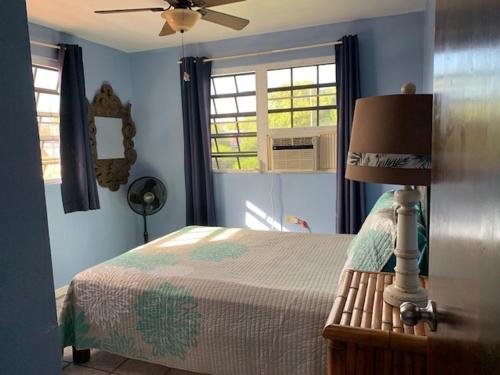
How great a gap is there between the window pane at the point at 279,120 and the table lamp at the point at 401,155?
260cm

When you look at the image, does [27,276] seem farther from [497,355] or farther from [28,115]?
[497,355]

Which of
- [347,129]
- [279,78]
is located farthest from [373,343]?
[279,78]

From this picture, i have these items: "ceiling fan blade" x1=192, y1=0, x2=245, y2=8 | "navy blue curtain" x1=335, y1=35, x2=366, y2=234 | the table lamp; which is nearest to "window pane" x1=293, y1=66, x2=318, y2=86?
"navy blue curtain" x1=335, y1=35, x2=366, y2=234

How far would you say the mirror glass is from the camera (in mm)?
3896

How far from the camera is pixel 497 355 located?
1.21 ft

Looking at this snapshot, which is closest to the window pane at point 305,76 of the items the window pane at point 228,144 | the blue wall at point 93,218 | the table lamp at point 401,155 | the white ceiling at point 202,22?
the white ceiling at point 202,22

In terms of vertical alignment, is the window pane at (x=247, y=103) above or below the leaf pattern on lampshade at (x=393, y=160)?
above

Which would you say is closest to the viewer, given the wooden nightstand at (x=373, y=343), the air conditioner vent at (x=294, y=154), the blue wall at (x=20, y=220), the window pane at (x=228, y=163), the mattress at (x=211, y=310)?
the blue wall at (x=20, y=220)

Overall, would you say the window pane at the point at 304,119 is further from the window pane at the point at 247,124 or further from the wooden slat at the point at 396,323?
the wooden slat at the point at 396,323

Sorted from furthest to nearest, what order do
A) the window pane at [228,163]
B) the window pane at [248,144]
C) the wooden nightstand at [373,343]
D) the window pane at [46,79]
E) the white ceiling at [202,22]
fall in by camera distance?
1. the window pane at [228,163]
2. the window pane at [248,144]
3. the window pane at [46,79]
4. the white ceiling at [202,22]
5. the wooden nightstand at [373,343]

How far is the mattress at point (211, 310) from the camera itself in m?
1.69

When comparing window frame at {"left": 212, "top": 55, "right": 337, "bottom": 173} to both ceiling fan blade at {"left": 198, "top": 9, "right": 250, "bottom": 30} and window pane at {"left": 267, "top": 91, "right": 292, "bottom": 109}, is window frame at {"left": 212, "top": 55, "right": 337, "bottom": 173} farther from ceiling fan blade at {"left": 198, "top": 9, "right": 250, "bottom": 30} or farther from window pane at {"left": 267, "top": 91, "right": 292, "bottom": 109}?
ceiling fan blade at {"left": 198, "top": 9, "right": 250, "bottom": 30}

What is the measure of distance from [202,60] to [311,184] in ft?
5.88

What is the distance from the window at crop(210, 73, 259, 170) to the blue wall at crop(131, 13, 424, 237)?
0.53ft
